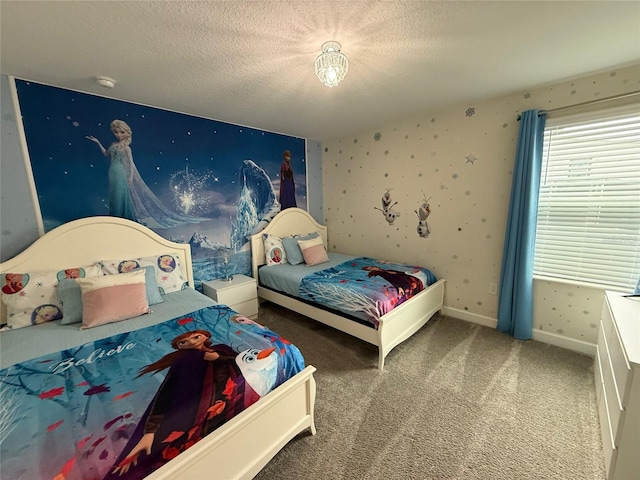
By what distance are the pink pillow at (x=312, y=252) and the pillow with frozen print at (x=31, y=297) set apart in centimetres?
228

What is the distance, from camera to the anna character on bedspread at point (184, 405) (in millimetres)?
947

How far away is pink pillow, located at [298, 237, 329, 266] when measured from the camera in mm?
3322

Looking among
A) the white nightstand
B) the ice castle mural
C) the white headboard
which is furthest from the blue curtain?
the ice castle mural

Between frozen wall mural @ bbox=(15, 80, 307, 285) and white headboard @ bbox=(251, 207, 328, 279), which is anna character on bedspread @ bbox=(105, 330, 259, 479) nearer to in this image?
frozen wall mural @ bbox=(15, 80, 307, 285)

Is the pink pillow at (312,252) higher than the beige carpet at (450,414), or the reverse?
the pink pillow at (312,252)

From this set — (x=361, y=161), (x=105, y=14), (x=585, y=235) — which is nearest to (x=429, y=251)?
(x=585, y=235)

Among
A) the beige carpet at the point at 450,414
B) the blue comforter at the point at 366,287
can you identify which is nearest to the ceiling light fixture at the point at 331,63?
the blue comforter at the point at 366,287

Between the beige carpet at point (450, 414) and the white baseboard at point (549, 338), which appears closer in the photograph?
the beige carpet at point (450, 414)

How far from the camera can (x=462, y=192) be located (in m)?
2.81

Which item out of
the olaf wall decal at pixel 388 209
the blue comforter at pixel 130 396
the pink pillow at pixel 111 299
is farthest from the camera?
the olaf wall decal at pixel 388 209

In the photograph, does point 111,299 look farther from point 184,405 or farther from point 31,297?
point 184,405

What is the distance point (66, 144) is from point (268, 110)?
5.87 feet

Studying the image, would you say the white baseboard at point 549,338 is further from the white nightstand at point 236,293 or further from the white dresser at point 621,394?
the white nightstand at point 236,293

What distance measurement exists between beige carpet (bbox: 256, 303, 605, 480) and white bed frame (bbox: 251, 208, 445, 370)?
0.64 ft
